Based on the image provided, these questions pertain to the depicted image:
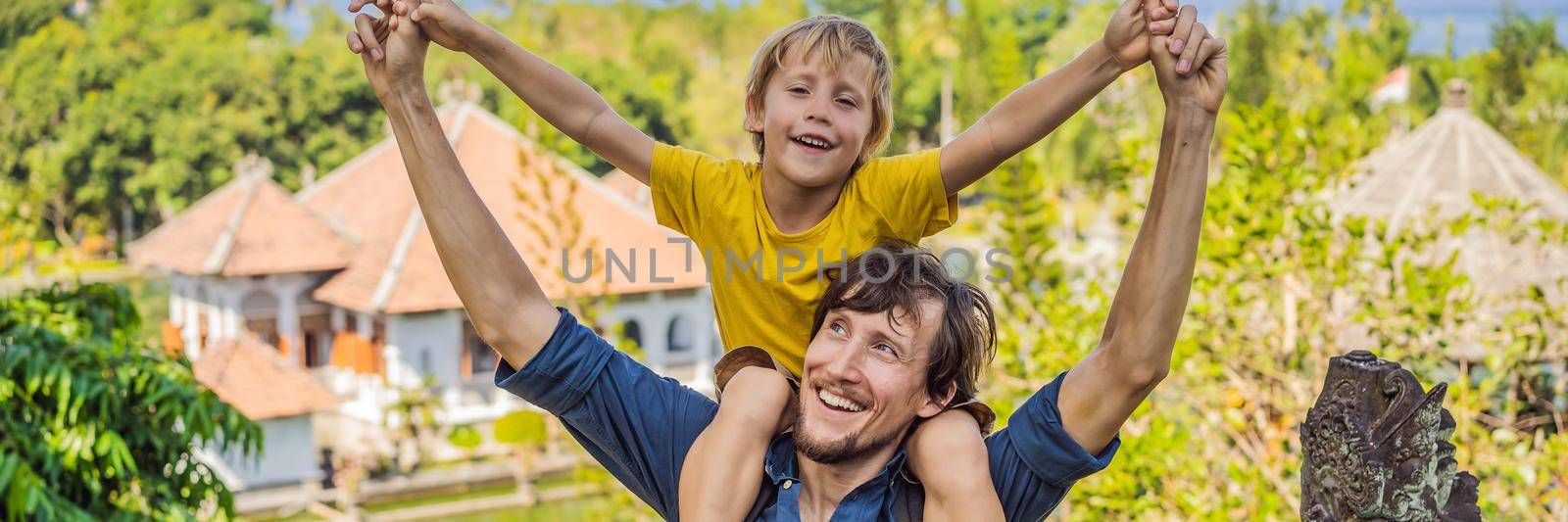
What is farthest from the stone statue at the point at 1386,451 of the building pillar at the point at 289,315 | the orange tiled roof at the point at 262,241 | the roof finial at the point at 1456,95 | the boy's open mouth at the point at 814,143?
the building pillar at the point at 289,315

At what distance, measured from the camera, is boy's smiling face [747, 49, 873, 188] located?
50.7 inches

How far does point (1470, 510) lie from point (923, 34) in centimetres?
2669

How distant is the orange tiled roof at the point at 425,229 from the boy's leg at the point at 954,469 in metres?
10.00

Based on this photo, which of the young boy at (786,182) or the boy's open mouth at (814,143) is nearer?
the young boy at (786,182)

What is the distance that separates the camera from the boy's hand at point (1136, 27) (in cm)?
107

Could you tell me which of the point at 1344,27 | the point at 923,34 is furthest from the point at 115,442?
the point at 1344,27

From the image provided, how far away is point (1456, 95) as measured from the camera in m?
6.94

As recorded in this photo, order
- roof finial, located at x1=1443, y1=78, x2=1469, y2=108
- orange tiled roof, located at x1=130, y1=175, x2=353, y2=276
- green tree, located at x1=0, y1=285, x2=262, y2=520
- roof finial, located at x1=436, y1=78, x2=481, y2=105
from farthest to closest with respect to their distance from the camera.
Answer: roof finial, located at x1=436, y1=78, x2=481, y2=105 < orange tiled roof, located at x1=130, y1=175, x2=353, y2=276 < roof finial, located at x1=1443, y1=78, x2=1469, y2=108 < green tree, located at x1=0, y1=285, x2=262, y2=520

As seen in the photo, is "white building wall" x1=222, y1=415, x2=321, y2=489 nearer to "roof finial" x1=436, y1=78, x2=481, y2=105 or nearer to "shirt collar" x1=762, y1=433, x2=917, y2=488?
"roof finial" x1=436, y1=78, x2=481, y2=105

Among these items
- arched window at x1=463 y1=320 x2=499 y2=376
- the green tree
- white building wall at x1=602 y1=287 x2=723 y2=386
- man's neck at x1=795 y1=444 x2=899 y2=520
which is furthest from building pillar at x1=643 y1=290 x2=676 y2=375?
man's neck at x1=795 y1=444 x2=899 y2=520

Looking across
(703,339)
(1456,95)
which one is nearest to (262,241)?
(703,339)

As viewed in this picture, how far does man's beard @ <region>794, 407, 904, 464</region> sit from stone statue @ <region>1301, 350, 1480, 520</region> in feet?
1.64

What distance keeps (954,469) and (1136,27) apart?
0.37 meters

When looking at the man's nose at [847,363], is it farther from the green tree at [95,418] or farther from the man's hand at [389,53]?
the green tree at [95,418]
